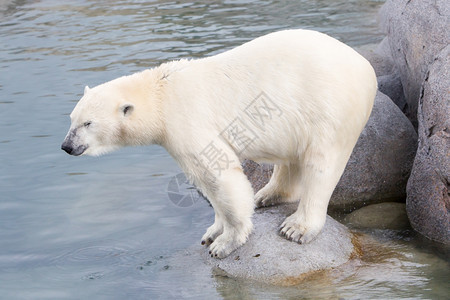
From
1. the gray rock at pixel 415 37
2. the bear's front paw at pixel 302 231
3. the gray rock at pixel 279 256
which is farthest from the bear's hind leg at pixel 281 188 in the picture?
the gray rock at pixel 415 37

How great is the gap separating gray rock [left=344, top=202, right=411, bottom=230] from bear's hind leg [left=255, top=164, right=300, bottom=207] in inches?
26.8

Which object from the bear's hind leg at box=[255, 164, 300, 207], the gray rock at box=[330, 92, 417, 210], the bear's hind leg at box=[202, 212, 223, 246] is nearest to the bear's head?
the bear's hind leg at box=[202, 212, 223, 246]

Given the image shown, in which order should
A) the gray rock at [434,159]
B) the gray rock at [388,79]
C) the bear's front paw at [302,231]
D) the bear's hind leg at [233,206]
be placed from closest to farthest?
the bear's hind leg at [233,206]
the bear's front paw at [302,231]
the gray rock at [434,159]
the gray rock at [388,79]

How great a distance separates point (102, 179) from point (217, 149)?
298cm

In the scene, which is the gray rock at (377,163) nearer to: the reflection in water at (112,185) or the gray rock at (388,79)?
the reflection in water at (112,185)

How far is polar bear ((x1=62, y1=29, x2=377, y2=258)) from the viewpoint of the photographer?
185 inches

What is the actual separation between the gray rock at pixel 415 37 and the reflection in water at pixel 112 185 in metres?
1.73

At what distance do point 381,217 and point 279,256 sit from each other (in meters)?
1.37

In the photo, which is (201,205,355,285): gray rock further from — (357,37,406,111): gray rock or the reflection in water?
(357,37,406,111): gray rock

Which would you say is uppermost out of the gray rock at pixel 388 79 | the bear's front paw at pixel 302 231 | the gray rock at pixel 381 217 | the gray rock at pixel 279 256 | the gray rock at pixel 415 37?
the gray rock at pixel 415 37

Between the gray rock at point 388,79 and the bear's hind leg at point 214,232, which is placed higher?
the gray rock at point 388,79

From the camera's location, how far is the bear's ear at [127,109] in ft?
15.2

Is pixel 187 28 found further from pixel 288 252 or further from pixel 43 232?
pixel 288 252

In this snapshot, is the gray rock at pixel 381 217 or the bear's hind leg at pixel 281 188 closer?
the bear's hind leg at pixel 281 188
